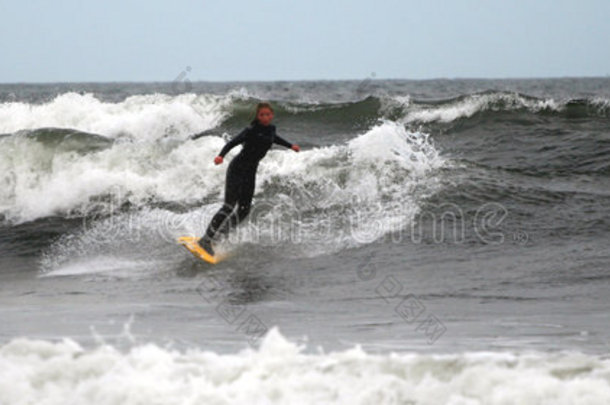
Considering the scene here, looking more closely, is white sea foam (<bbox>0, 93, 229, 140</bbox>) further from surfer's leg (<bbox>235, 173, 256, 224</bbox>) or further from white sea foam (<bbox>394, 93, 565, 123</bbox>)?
surfer's leg (<bbox>235, 173, 256, 224</bbox>)

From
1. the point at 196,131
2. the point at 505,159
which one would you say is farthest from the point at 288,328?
the point at 196,131

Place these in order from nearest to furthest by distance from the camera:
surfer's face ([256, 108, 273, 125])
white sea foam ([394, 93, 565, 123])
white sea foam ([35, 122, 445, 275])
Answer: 1. surfer's face ([256, 108, 273, 125])
2. white sea foam ([35, 122, 445, 275])
3. white sea foam ([394, 93, 565, 123])

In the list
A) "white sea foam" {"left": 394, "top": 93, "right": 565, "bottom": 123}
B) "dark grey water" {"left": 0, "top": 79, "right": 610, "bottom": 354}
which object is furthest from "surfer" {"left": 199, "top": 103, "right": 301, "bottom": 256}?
"white sea foam" {"left": 394, "top": 93, "right": 565, "bottom": 123}

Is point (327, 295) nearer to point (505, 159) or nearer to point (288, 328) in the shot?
point (288, 328)

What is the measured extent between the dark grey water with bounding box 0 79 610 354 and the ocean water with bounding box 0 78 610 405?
0.13 ft

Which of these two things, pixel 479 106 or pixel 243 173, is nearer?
pixel 243 173

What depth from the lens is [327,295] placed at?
7.98m

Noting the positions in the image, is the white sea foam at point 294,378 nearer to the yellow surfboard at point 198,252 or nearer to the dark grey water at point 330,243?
the dark grey water at point 330,243

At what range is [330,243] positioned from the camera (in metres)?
10.1

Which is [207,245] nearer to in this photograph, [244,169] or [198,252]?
[198,252]

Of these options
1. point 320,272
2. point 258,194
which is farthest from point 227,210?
point 258,194

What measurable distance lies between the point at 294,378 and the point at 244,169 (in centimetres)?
492

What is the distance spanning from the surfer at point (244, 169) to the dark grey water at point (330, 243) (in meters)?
0.44

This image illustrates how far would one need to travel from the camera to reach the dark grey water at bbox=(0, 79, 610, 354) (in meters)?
6.50
